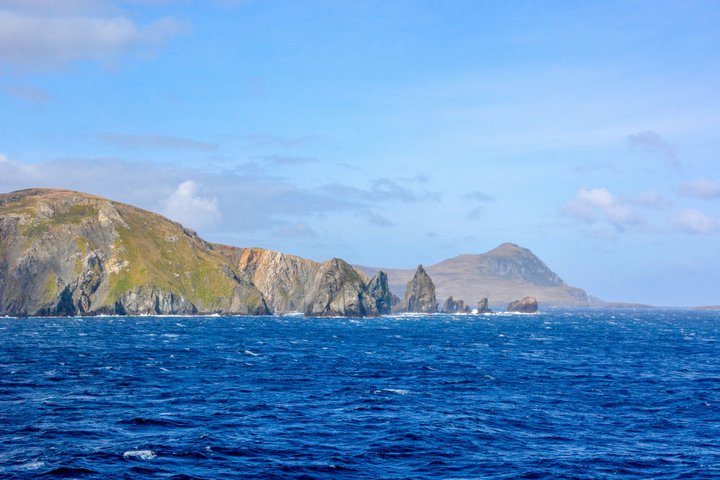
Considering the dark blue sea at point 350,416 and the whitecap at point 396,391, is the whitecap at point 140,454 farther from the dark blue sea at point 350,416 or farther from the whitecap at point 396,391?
the whitecap at point 396,391

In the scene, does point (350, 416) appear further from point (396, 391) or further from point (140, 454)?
point (140, 454)

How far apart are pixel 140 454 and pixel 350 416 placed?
18.5 m

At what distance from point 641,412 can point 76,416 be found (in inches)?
1835

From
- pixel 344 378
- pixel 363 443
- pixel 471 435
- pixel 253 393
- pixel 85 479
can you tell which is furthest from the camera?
pixel 344 378

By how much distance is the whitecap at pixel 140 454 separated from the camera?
141 feet

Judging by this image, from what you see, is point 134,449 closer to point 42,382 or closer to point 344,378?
point 42,382

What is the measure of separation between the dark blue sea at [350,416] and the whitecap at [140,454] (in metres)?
0.18

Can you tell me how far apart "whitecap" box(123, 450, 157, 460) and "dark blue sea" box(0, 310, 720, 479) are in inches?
7.0

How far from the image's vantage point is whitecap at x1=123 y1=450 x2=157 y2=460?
42.9 m

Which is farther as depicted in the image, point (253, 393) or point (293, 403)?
point (253, 393)

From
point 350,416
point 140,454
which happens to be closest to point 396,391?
point 350,416

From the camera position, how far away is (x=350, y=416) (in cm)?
5697

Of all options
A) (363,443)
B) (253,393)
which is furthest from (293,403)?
(363,443)

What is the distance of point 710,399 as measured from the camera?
6831 centimetres
